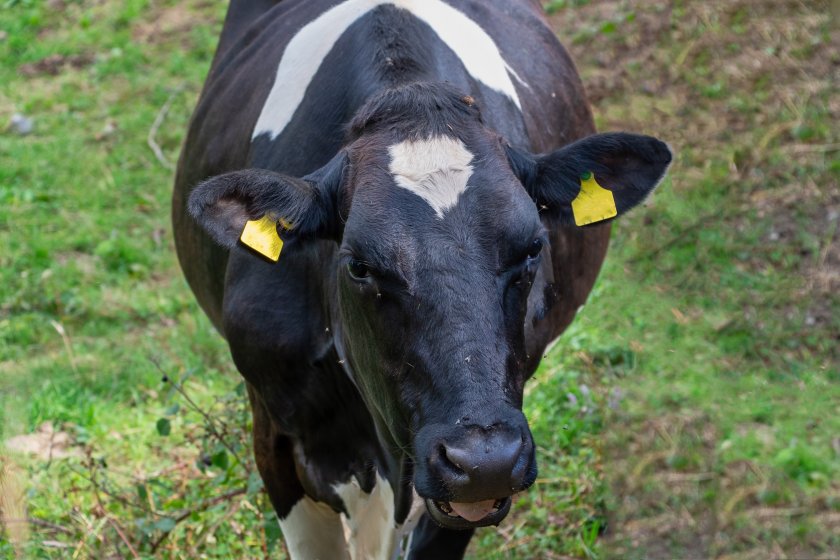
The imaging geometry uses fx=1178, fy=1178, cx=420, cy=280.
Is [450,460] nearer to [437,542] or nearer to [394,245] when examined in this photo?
[394,245]

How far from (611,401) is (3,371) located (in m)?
3.20

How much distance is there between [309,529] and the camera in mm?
4125

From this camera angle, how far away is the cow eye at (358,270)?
2.97 meters

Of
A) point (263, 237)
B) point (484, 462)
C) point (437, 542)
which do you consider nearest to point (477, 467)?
point (484, 462)

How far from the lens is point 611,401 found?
5.36 meters

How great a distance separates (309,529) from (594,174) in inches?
65.7

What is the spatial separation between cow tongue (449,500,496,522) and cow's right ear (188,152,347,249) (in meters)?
0.89

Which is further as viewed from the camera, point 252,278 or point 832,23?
point 832,23

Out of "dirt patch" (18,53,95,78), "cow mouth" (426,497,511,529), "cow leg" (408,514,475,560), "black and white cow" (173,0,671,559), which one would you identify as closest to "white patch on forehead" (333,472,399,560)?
"black and white cow" (173,0,671,559)

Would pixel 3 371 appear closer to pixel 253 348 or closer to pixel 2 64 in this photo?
pixel 253 348

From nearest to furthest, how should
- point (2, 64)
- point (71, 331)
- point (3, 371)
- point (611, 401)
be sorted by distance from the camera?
point (611, 401)
point (3, 371)
point (71, 331)
point (2, 64)

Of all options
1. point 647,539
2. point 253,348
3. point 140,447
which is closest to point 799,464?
point 647,539

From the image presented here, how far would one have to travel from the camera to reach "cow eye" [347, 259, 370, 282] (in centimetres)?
297

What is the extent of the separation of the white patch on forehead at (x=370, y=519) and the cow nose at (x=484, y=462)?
1164 mm
